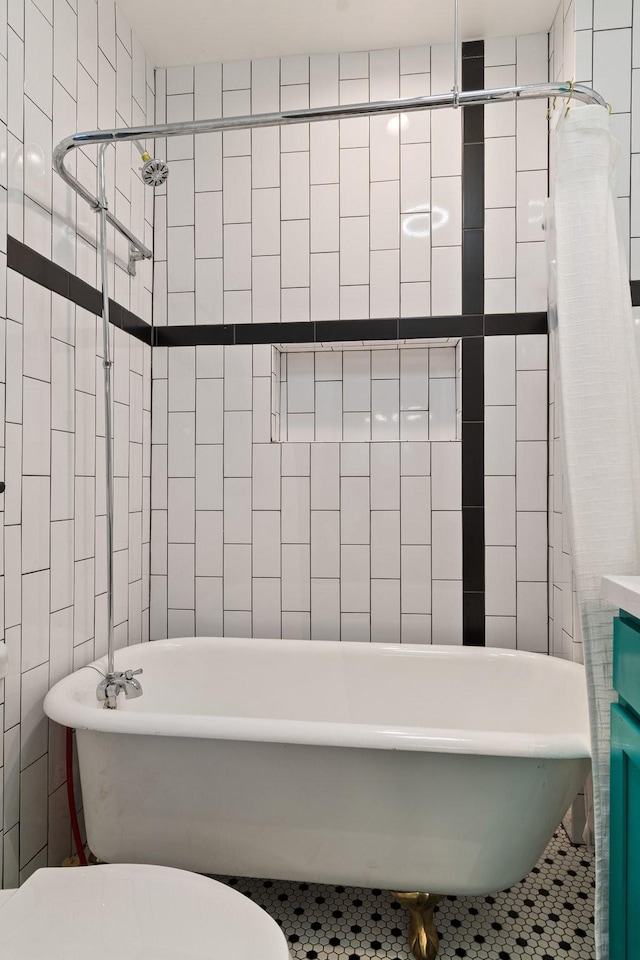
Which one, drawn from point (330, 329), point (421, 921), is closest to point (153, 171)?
point (330, 329)

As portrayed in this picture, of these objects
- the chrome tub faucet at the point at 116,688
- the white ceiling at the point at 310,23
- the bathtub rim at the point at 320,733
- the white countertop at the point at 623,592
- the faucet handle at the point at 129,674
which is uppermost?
the white ceiling at the point at 310,23

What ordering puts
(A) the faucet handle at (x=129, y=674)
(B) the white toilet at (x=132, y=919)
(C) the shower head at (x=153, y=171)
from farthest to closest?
(A) the faucet handle at (x=129, y=674), (C) the shower head at (x=153, y=171), (B) the white toilet at (x=132, y=919)

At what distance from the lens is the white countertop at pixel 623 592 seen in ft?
3.44

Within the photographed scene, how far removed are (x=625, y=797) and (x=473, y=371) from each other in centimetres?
145

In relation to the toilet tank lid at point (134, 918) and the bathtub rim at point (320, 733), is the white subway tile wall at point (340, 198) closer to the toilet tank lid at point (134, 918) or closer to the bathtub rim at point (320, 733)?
the bathtub rim at point (320, 733)

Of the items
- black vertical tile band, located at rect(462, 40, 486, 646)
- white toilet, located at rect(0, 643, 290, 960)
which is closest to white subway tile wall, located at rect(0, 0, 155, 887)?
white toilet, located at rect(0, 643, 290, 960)

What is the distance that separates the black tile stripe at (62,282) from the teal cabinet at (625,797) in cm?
170

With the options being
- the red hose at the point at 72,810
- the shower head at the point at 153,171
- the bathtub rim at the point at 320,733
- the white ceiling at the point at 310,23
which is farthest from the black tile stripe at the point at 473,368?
the red hose at the point at 72,810

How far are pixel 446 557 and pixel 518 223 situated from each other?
4.24 feet

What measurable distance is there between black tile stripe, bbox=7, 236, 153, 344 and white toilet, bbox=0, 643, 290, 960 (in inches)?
54.7

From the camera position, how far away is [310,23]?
2.02 m

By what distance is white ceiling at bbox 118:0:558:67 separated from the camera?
1.94 metres

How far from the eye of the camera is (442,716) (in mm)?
1863

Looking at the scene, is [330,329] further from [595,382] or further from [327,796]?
[327,796]
